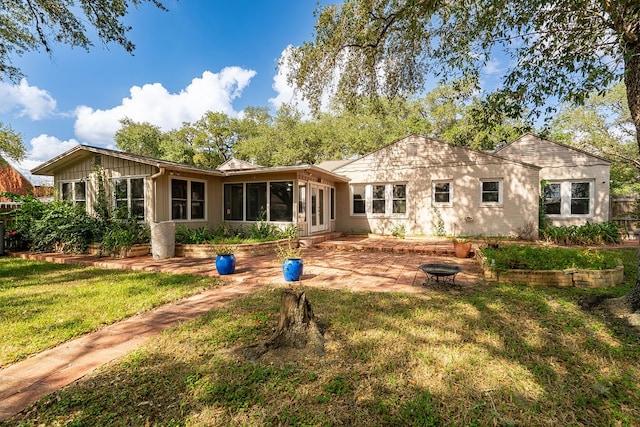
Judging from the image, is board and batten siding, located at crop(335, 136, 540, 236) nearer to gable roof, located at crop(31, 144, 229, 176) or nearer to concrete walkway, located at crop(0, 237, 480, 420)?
concrete walkway, located at crop(0, 237, 480, 420)

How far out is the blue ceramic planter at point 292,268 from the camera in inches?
224

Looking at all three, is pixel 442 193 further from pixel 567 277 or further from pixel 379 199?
pixel 567 277

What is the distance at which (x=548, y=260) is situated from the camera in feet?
19.7

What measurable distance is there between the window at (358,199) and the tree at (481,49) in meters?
5.14

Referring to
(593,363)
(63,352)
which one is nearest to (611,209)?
(593,363)

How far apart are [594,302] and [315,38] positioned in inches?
340

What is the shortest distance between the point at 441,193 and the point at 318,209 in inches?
215

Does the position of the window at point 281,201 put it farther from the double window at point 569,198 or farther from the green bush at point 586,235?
the double window at point 569,198

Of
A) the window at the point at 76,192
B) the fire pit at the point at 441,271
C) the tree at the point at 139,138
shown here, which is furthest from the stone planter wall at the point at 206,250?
the tree at the point at 139,138

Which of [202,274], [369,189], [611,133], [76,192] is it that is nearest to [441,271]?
[202,274]

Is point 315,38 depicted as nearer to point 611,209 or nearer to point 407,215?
point 407,215

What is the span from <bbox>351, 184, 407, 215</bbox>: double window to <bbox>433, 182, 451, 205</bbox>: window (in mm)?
1276

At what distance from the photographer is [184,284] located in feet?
18.7

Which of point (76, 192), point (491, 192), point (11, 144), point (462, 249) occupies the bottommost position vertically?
point (462, 249)
